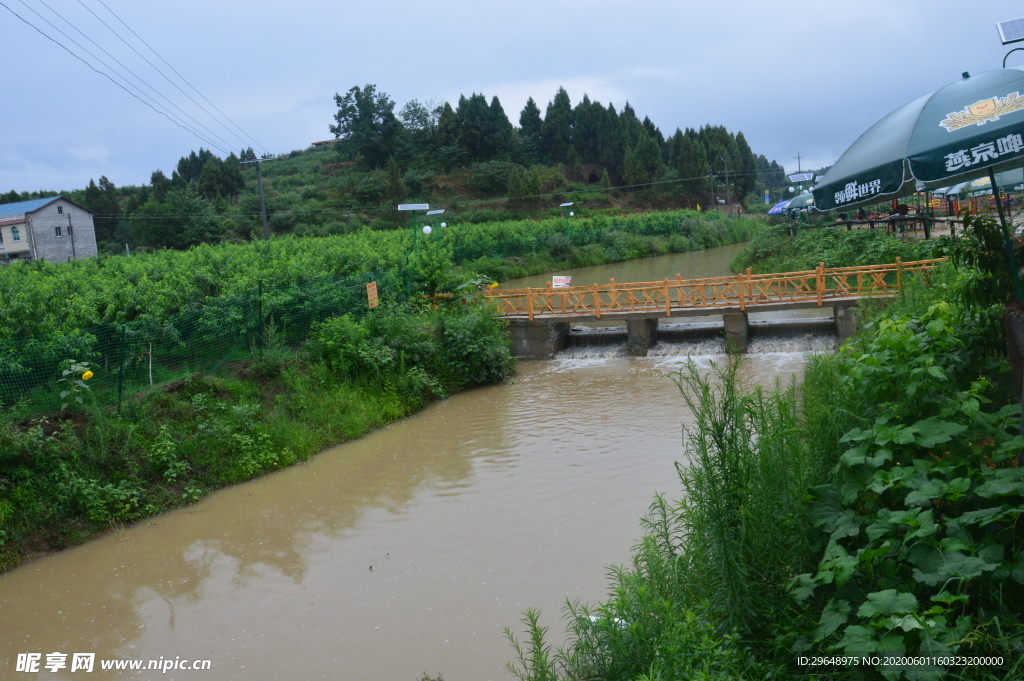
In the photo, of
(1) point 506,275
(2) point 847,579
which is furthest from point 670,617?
(1) point 506,275

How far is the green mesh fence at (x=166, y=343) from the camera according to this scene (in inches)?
406

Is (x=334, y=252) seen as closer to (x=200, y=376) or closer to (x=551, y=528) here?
(x=200, y=376)

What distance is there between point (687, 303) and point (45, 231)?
40.8m

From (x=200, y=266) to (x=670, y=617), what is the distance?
14.8 meters

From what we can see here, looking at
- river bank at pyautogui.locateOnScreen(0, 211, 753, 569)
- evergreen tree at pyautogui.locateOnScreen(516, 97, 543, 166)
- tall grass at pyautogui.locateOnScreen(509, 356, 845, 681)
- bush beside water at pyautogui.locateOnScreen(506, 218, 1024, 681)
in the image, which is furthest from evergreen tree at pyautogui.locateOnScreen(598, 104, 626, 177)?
tall grass at pyautogui.locateOnScreen(509, 356, 845, 681)

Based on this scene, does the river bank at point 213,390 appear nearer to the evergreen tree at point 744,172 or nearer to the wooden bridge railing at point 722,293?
the wooden bridge railing at point 722,293

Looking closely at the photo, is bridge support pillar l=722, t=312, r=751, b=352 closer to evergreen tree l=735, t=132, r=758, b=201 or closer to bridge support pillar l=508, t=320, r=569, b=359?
bridge support pillar l=508, t=320, r=569, b=359

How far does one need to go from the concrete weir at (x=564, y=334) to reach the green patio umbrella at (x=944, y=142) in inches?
514

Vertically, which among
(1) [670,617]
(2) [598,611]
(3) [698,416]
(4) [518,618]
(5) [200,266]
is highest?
(5) [200,266]

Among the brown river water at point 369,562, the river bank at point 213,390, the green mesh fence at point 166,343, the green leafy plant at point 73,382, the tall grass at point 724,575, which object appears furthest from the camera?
the green leafy plant at point 73,382

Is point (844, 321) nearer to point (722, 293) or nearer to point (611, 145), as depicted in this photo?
point (722, 293)

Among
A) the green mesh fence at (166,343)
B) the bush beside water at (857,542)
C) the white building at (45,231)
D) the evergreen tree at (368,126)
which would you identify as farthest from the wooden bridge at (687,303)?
the evergreen tree at (368,126)

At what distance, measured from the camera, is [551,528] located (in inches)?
343

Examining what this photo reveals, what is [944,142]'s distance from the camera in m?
4.73
